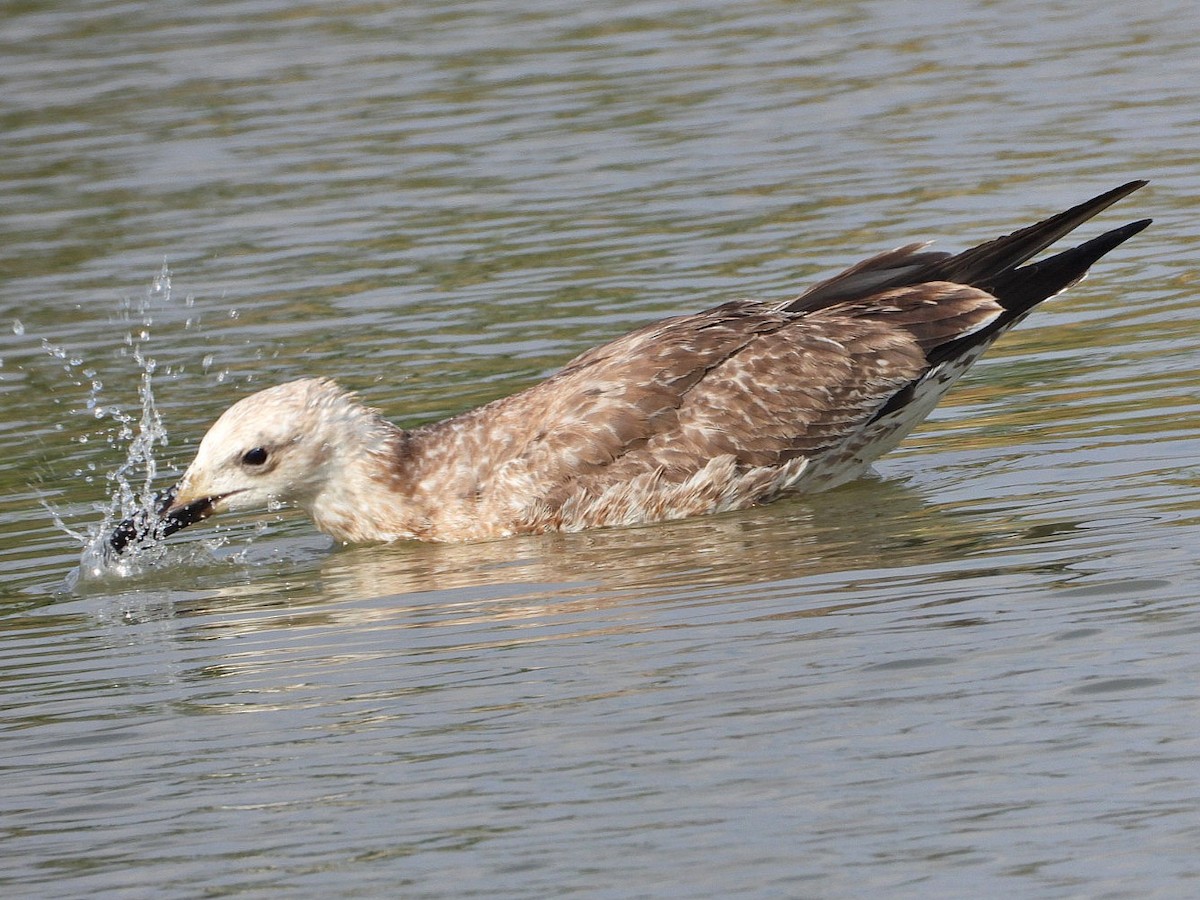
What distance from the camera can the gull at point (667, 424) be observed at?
10500mm

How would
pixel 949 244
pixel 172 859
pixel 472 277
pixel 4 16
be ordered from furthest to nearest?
1. pixel 4 16
2. pixel 472 277
3. pixel 949 244
4. pixel 172 859

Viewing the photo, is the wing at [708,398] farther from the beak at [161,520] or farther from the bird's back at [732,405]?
the beak at [161,520]

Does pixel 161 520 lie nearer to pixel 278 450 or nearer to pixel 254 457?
pixel 254 457

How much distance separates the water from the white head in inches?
12.3

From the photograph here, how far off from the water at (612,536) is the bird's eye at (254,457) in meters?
0.47

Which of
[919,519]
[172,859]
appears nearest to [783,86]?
[919,519]

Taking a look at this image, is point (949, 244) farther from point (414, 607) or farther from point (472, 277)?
point (414, 607)

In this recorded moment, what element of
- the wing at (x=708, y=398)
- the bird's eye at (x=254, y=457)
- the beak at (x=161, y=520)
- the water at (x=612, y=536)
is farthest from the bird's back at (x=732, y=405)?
the beak at (x=161, y=520)

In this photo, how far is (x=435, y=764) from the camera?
A: 23.2 ft

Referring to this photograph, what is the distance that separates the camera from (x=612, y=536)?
33.9ft

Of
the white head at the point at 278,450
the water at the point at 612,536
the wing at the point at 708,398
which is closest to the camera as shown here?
the water at the point at 612,536

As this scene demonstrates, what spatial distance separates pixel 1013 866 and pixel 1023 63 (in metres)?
14.7

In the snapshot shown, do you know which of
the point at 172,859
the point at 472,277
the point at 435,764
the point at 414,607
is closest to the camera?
the point at 172,859

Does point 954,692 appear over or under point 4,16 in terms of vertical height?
under
